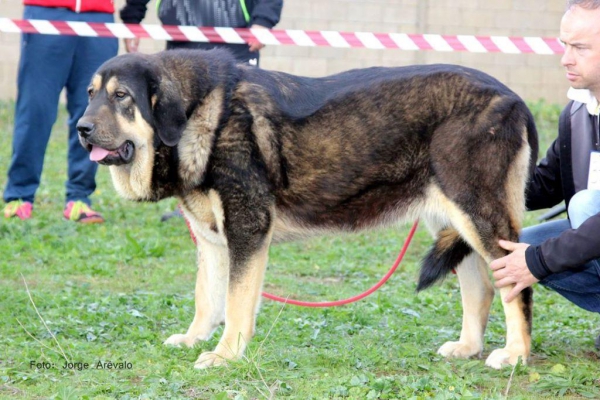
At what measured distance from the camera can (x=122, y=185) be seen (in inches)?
171

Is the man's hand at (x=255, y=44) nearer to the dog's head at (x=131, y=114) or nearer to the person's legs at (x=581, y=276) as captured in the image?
the dog's head at (x=131, y=114)

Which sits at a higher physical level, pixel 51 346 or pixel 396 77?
pixel 396 77

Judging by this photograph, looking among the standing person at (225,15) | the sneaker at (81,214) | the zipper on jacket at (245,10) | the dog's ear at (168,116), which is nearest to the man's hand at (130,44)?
the standing person at (225,15)

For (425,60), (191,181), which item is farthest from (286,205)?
(425,60)

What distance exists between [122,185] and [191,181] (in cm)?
46

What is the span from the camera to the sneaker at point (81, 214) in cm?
746

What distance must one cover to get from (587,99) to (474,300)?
116 cm

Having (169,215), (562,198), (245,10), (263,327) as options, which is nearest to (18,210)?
(169,215)

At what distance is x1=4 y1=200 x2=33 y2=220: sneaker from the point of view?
740 cm

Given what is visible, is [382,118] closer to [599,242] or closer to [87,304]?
[599,242]

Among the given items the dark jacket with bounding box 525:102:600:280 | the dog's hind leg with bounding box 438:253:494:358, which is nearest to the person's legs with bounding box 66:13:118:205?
the dog's hind leg with bounding box 438:253:494:358

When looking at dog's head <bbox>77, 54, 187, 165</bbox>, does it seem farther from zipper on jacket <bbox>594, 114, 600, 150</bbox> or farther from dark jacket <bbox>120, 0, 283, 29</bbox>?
dark jacket <bbox>120, 0, 283, 29</bbox>

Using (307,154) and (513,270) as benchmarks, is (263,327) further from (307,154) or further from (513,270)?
(513,270)

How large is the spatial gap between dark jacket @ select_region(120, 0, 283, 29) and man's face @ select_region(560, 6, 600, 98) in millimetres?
3348
